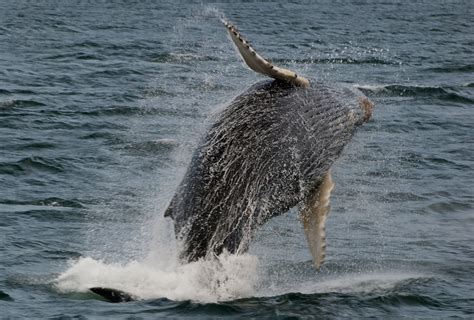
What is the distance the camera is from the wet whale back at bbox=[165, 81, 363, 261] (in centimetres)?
1658

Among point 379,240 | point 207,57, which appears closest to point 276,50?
point 207,57

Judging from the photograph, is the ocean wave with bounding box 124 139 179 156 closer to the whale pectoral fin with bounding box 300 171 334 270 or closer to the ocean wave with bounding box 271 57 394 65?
the whale pectoral fin with bounding box 300 171 334 270

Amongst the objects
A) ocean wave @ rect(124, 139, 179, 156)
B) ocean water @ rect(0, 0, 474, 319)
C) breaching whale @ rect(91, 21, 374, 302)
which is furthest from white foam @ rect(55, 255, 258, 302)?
ocean wave @ rect(124, 139, 179, 156)

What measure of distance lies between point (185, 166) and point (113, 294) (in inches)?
210

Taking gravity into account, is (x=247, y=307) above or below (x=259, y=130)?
below

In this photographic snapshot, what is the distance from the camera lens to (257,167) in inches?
673

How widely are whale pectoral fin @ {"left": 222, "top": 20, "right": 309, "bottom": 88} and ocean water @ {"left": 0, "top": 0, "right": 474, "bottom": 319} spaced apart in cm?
132

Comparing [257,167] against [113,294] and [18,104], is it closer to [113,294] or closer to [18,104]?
[113,294]

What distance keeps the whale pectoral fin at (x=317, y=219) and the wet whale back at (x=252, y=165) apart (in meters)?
0.15

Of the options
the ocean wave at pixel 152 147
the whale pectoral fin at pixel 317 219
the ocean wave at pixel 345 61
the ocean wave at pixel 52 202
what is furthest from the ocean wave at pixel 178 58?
the whale pectoral fin at pixel 317 219

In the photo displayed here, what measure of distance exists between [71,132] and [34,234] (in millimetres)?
12129

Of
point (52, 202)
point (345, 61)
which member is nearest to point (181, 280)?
point (52, 202)

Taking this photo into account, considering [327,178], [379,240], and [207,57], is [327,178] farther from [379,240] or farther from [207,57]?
[207,57]

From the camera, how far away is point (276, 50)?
54.1 metres
